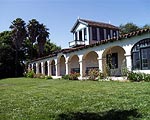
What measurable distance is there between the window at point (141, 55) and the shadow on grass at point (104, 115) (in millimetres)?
12726

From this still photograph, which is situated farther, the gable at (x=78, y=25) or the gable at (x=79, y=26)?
the gable at (x=79, y=26)

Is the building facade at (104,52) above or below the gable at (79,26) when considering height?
below

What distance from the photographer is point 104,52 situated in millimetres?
23344

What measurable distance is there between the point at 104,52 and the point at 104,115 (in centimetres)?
1661

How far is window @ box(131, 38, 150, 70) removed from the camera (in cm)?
1934

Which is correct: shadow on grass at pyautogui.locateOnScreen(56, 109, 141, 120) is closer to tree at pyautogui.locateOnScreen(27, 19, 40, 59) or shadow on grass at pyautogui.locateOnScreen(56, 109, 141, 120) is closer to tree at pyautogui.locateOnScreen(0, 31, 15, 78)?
tree at pyautogui.locateOnScreen(27, 19, 40, 59)

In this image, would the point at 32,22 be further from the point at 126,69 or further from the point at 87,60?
the point at 126,69

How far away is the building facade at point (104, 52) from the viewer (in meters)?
19.8

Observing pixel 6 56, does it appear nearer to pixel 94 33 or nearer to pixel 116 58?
pixel 94 33

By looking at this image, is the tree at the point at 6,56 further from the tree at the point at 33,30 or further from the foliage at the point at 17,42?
the tree at the point at 33,30

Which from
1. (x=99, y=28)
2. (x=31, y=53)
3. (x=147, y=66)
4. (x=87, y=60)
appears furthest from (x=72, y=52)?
(x=31, y=53)

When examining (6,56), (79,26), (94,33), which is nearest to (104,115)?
(94,33)

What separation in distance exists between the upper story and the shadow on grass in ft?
92.0

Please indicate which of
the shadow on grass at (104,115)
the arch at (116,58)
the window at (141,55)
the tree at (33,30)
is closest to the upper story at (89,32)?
the arch at (116,58)
